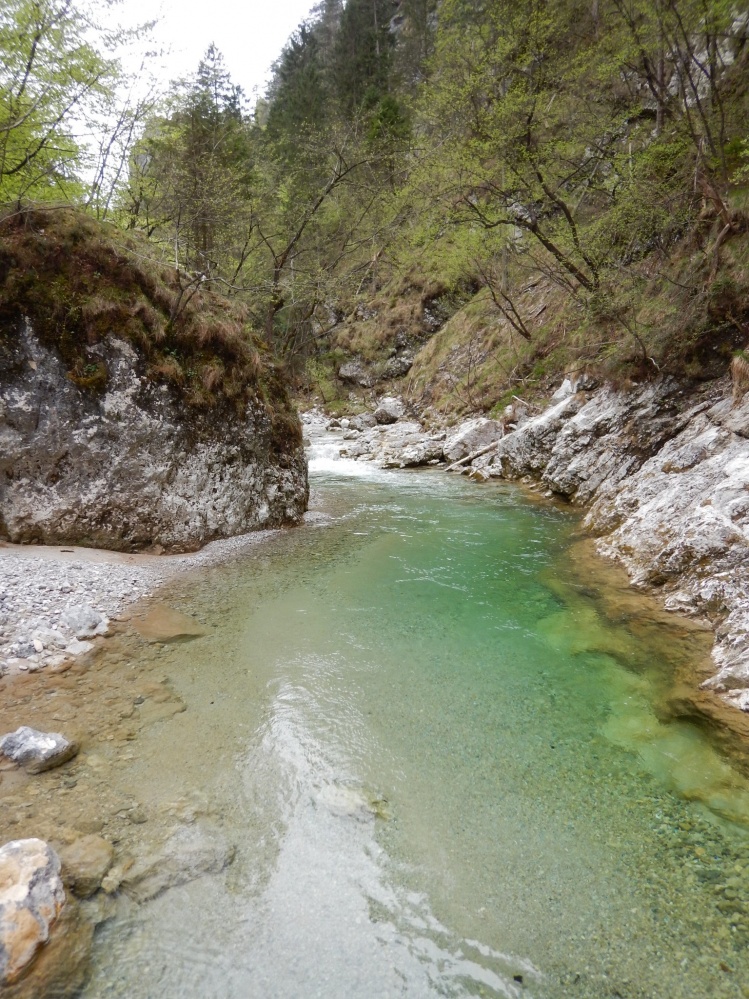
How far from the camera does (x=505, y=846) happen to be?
3.13m

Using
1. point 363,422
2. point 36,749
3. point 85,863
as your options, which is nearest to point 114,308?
point 36,749

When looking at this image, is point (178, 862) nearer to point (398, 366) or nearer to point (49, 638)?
point (49, 638)

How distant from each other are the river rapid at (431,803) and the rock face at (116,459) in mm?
2308

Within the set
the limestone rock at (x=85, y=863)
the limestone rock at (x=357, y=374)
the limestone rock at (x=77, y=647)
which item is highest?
the limestone rock at (x=357, y=374)

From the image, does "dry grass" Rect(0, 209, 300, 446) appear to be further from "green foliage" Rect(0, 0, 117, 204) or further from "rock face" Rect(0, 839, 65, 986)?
"rock face" Rect(0, 839, 65, 986)

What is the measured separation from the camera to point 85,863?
283 centimetres

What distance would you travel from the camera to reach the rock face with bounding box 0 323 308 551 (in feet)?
23.4

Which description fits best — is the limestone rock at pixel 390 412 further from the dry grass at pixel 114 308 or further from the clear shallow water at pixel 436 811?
the clear shallow water at pixel 436 811

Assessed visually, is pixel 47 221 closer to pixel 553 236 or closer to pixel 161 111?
pixel 161 111

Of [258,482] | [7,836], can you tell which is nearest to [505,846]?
[7,836]

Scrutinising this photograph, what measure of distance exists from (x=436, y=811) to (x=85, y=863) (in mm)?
2186

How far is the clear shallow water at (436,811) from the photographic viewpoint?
8.10 feet

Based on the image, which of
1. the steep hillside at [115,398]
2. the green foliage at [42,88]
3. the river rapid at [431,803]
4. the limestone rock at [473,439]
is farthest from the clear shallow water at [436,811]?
the limestone rock at [473,439]

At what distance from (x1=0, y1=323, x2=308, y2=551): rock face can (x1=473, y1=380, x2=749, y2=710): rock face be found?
275 inches
